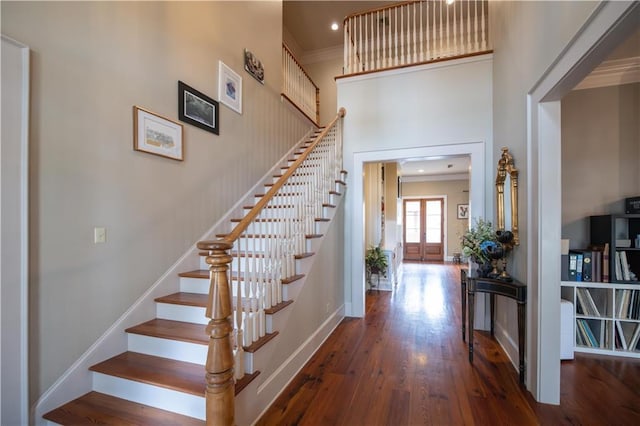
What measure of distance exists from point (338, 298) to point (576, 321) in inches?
99.6

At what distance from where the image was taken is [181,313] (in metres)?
2.29

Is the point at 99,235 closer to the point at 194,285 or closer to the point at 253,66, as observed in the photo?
the point at 194,285

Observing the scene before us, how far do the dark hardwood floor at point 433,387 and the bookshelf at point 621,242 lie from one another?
83cm

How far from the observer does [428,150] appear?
12.0 feet

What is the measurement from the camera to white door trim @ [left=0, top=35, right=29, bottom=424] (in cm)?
150

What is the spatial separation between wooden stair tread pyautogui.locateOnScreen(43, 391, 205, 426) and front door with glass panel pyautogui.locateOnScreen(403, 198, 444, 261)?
374 inches

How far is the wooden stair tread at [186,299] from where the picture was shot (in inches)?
87.7

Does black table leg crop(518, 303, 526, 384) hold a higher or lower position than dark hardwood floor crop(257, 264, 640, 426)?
higher

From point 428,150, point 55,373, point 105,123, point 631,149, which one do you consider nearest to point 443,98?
point 428,150

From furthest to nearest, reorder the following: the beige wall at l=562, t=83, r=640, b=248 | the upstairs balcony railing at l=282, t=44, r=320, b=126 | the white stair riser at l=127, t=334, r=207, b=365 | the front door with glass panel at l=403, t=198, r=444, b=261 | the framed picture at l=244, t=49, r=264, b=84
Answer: the front door with glass panel at l=403, t=198, r=444, b=261, the upstairs balcony railing at l=282, t=44, r=320, b=126, the framed picture at l=244, t=49, r=264, b=84, the beige wall at l=562, t=83, r=640, b=248, the white stair riser at l=127, t=334, r=207, b=365

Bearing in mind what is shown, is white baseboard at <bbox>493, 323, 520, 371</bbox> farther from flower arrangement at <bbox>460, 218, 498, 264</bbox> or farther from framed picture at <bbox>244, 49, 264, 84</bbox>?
framed picture at <bbox>244, 49, 264, 84</bbox>

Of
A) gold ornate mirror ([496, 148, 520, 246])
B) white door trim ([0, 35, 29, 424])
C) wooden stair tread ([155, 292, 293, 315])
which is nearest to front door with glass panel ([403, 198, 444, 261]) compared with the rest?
gold ornate mirror ([496, 148, 520, 246])

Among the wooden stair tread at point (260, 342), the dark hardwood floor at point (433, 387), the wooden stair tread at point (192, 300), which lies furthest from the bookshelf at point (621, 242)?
the wooden stair tread at point (260, 342)

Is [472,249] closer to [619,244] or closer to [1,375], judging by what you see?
[619,244]
